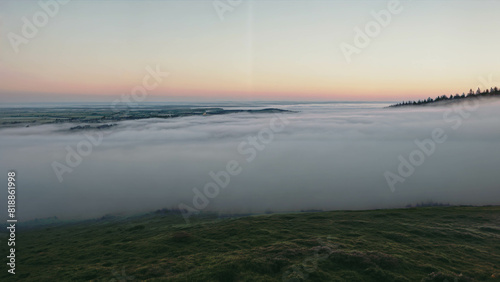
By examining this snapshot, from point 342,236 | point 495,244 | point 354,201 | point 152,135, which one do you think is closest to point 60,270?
point 342,236

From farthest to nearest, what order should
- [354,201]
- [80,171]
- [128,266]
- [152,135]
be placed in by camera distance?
[152,135] < [80,171] < [354,201] < [128,266]

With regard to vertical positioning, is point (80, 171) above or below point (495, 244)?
below

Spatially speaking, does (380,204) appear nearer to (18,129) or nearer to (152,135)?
(152,135)

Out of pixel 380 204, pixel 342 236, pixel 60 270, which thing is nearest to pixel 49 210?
pixel 60 270


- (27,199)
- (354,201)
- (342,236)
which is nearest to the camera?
(342,236)

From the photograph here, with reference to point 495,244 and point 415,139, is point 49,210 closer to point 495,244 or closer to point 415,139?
point 495,244

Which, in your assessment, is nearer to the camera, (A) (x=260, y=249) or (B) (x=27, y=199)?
(A) (x=260, y=249)
